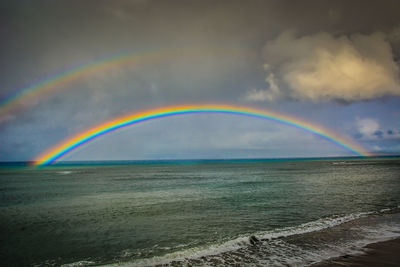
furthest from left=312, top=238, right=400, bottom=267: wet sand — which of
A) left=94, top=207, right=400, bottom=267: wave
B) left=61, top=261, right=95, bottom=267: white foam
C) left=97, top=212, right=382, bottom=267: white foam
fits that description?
left=61, top=261, right=95, bottom=267: white foam

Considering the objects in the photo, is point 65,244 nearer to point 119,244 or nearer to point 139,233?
point 119,244

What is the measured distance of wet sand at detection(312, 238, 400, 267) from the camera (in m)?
9.99

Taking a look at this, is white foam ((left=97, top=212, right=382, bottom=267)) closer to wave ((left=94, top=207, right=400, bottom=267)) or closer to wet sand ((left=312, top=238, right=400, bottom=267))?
wave ((left=94, top=207, right=400, bottom=267))

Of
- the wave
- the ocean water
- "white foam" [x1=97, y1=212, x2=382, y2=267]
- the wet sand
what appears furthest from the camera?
the ocean water

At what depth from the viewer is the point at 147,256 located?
40.4 feet

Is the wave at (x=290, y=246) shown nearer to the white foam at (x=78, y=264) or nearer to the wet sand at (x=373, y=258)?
the wet sand at (x=373, y=258)

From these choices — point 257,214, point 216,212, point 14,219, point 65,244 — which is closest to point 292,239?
point 257,214

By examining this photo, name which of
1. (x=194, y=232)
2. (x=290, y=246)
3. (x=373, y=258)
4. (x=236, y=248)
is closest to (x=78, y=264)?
(x=194, y=232)

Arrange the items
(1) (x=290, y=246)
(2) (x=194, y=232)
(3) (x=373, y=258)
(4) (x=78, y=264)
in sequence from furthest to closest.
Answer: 1. (2) (x=194, y=232)
2. (1) (x=290, y=246)
3. (4) (x=78, y=264)
4. (3) (x=373, y=258)

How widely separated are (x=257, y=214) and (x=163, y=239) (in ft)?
31.4

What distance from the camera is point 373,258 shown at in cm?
1052

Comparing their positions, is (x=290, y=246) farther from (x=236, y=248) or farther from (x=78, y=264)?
(x=78, y=264)

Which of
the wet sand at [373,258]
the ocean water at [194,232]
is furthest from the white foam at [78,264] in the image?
the wet sand at [373,258]

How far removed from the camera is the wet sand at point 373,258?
9.99m
